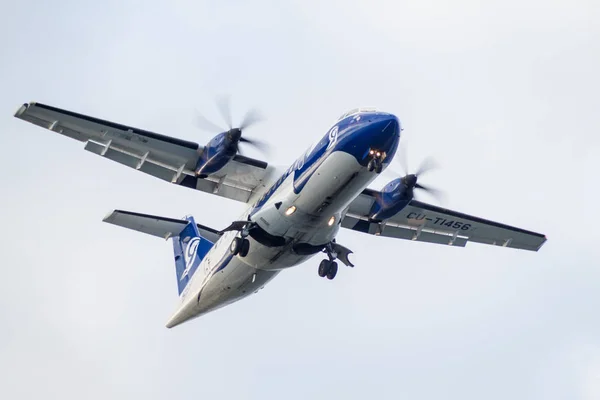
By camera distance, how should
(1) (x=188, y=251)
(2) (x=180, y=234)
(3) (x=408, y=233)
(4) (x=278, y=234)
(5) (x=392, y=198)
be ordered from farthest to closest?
(2) (x=180, y=234)
(1) (x=188, y=251)
(3) (x=408, y=233)
(5) (x=392, y=198)
(4) (x=278, y=234)

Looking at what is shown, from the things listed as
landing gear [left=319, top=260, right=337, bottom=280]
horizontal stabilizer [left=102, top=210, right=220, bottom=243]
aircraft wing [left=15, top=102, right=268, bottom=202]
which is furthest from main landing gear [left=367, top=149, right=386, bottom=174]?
horizontal stabilizer [left=102, top=210, right=220, bottom=243]

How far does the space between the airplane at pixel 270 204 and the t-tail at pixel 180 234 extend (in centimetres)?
3

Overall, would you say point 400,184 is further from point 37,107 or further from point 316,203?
point 37,107

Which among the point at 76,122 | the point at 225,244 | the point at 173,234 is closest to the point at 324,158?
the point at 225,244

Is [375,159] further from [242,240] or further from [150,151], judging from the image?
[150,151]

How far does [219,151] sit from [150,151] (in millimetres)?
2361

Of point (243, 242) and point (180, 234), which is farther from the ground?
point (180, 234)

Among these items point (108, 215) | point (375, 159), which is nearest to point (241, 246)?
point (375, 159)

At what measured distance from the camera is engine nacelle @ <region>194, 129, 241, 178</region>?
2188cm

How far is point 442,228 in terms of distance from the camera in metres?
26.4

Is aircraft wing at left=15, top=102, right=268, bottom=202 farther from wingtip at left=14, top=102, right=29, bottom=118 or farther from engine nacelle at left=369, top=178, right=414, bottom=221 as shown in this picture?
engine nacelle at left=369, top=178, right=414, bottom=221

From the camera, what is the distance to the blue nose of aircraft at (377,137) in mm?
19656

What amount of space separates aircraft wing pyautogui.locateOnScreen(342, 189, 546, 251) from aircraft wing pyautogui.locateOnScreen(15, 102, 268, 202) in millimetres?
3178

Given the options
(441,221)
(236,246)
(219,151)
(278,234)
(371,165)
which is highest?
(441,221)
